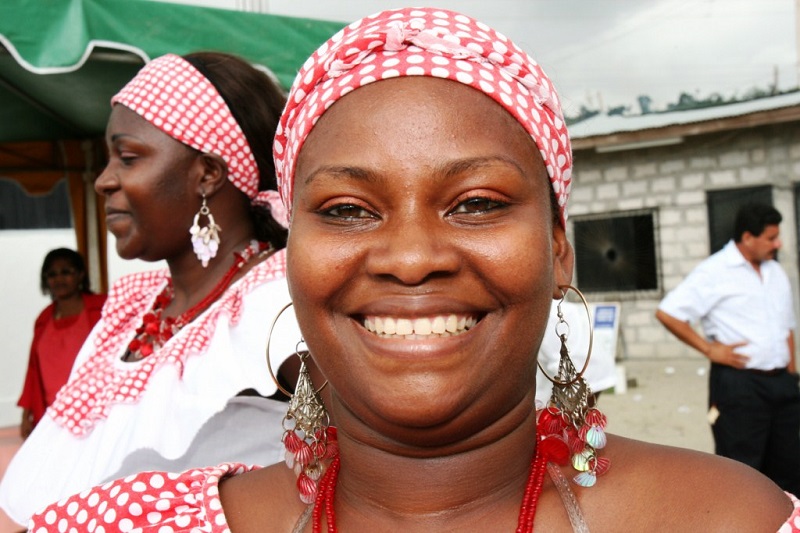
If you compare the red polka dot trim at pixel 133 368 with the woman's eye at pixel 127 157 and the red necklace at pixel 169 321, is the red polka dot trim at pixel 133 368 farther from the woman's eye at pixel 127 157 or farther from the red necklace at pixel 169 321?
the woman's eye at pixel 127 157

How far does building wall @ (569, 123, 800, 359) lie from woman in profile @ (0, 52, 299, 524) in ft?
30.5

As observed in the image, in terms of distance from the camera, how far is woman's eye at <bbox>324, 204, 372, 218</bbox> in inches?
44.6

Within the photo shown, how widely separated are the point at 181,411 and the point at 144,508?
2.17ft

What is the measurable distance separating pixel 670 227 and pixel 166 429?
9943mm

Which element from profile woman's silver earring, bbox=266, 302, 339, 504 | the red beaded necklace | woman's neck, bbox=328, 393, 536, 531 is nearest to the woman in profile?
profile woman's silver earring, bbox=266, 302, 339, 504

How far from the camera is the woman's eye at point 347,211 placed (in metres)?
1.13

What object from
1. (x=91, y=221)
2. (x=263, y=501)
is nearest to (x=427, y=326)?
(x=263, y=501)

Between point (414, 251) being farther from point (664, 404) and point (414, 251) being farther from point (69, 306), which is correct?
point (664, 404)

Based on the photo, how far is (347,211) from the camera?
3.76 ft

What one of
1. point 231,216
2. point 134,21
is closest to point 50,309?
point 134,21

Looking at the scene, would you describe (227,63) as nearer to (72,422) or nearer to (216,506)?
(72,422)

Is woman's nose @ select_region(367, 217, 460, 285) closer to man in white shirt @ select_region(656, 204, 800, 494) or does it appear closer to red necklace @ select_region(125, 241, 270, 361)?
red necklace @ select_region(125, 241, 270, 361)

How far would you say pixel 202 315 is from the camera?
2.12 meters

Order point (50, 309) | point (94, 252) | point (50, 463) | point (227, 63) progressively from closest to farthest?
point (50, 463)
point (227, 63)
point (50, 309)
point (94, 252)
